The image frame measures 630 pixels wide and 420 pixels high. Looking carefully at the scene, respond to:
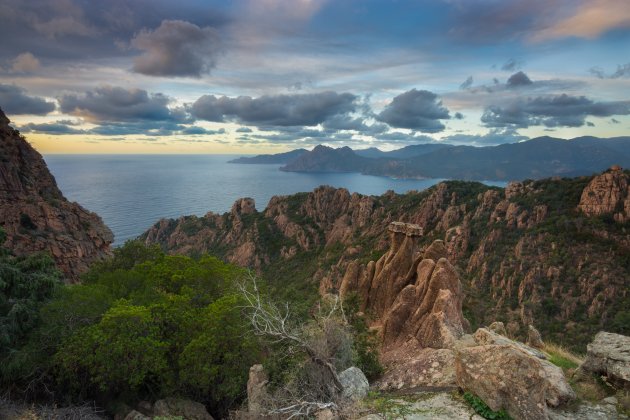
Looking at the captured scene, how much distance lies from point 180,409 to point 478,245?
7297 centimetres

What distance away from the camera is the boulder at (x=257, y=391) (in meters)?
14.2

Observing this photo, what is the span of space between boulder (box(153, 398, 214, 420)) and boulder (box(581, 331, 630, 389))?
18.3 metres

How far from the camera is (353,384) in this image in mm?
14516

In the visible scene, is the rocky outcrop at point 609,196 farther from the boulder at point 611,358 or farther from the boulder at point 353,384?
the boulder at point 353,384

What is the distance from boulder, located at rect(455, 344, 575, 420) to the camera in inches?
419

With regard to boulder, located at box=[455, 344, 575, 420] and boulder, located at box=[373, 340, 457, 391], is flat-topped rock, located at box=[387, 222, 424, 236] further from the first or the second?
boulder, located at box=[455, 344, 575, 420]

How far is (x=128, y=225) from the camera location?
169 m

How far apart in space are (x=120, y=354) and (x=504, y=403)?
18.4 metres

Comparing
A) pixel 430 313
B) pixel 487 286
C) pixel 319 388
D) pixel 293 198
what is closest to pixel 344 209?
pixel 293 198

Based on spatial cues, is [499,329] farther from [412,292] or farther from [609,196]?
[609,196]

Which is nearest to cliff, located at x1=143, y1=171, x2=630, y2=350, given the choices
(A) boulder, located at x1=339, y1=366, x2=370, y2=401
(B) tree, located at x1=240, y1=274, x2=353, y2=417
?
(B) tree, located at x1=240, y1=274, x2=353, y2=417

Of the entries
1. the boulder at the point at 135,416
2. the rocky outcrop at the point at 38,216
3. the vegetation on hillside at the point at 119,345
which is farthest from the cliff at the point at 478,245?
the rocky outcrop at the point at 38,216

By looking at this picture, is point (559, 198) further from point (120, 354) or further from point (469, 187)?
point (120, 354)

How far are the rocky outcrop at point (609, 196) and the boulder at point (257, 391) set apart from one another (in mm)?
75135
